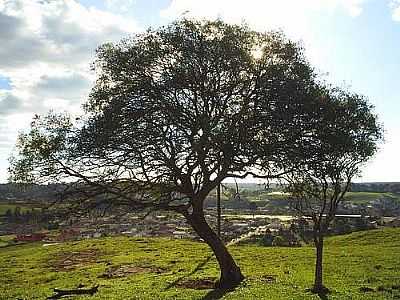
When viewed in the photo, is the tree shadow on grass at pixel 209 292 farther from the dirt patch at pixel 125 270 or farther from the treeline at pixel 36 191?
the treeline at pixel 36 191

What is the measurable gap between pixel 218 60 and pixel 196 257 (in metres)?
33.7

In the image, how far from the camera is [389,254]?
Answer: 48688 mm

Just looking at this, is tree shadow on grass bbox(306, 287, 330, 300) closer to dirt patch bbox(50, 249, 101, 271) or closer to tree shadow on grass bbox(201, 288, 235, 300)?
tree shadow on grass bbox(201, 288, 235, 300)

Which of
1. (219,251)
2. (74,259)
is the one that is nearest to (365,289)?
(219,251)

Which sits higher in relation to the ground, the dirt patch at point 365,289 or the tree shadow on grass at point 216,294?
the dirt patch at point 365,289

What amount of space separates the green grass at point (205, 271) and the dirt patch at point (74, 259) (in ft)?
2.41

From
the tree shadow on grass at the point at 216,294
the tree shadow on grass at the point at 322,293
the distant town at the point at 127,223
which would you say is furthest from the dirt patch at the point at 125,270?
the tree shadow on grass at the point at 322,293

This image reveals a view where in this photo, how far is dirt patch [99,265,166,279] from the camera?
150 ft

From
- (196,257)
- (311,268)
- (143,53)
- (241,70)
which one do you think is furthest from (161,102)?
(196,257)

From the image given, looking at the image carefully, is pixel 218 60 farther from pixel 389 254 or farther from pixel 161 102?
pixel 389 254

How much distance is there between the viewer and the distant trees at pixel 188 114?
26562 mm

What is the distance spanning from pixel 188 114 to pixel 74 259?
144 ft

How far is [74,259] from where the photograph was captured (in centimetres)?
6506

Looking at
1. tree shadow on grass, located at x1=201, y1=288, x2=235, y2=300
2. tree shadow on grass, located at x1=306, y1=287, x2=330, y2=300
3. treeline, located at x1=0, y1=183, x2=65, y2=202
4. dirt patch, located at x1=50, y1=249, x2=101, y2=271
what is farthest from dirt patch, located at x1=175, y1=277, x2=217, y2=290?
dirt patch, located at x1=50, y1=249, x2=101, y2=271
